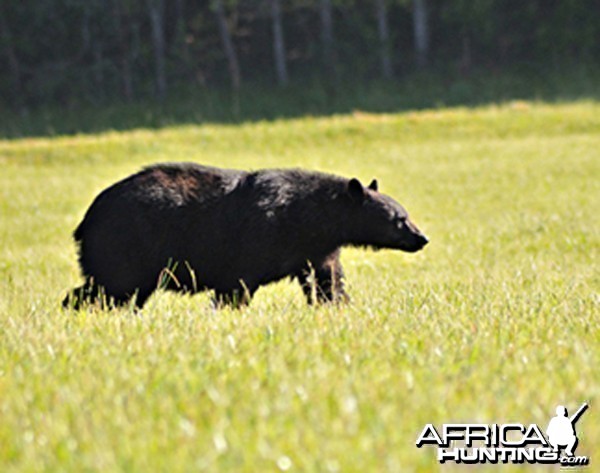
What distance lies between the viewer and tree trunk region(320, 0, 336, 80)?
151 ft

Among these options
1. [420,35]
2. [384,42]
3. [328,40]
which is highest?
[328,40]

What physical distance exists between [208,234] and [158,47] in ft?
132

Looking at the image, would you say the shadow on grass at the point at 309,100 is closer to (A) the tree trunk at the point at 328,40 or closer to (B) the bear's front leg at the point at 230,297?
(A) the tree trunk at the point at 328,40

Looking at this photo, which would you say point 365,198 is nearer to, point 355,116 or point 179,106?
point 355,116

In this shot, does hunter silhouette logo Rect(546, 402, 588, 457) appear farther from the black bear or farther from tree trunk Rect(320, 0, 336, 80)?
tree trunk Rect(320, 0, 336, 80)

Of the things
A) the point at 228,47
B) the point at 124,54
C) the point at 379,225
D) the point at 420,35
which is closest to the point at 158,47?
the point at 124,54

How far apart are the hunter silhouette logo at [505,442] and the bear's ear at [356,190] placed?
4.98 metres

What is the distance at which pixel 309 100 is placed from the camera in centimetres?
4172

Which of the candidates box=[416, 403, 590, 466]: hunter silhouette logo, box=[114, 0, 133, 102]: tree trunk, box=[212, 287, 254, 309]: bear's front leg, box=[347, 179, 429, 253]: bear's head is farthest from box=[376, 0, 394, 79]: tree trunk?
box=[416, 403, 590, 466]: hunter silhouette logo

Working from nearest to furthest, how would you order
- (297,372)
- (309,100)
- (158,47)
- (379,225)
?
(297,372) → (379,225) → (309,100) → (158,47)

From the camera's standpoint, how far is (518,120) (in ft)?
106

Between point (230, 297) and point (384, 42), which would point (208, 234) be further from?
point (384, 42)

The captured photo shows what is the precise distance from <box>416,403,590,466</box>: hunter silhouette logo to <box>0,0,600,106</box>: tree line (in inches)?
1647

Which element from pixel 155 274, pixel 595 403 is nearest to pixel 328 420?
pixel 595 403
